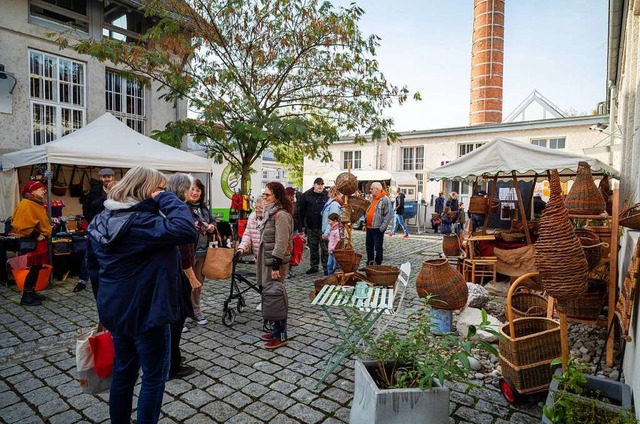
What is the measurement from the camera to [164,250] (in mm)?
2375

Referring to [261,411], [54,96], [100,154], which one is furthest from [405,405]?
[54,96]

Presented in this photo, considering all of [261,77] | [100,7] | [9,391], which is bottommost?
[9,391]

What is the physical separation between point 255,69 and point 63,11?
5880 millimetres

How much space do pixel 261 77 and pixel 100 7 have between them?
5.80 meters

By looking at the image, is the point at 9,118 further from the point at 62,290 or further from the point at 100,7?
the point at 62,290

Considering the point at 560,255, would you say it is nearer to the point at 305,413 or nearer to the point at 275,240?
the point at 305,413

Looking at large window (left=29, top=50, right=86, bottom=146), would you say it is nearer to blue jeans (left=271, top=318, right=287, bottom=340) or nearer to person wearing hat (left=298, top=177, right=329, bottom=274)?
person wearing hat (left=298, top=177, right=329, bottom=274)

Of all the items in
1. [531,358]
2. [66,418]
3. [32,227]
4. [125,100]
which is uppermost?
[125,100]

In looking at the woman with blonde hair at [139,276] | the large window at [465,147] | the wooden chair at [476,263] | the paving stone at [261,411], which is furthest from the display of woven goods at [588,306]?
the large window at [465,147]

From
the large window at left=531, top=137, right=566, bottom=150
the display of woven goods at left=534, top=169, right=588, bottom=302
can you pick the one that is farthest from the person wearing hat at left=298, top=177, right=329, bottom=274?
the large window at left=531, top=137, right=566, bottom=150

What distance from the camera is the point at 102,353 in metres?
2.65

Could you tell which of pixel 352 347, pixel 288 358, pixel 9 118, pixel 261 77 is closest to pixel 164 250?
pixel 352 347

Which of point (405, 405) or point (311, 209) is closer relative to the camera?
point (405, 405)

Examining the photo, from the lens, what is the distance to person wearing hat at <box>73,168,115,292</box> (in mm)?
6262
